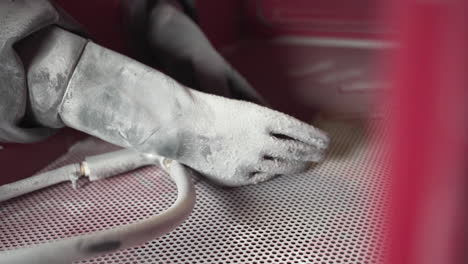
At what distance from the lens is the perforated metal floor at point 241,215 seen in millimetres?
674

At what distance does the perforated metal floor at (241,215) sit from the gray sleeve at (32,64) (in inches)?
4.7

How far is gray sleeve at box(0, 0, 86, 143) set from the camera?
27.1 inches

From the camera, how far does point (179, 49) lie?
3.21 feet

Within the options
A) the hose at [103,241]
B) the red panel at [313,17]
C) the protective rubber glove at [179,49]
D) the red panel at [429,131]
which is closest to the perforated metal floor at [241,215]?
the hose at [103,241]

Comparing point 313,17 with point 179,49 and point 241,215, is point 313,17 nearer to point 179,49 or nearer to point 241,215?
point 179,49

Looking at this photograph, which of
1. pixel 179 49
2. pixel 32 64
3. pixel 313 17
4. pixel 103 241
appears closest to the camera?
pixel 103 241

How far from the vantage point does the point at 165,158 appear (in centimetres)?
81

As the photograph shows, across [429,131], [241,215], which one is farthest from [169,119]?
[429,131]

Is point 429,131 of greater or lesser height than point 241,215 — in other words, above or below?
above

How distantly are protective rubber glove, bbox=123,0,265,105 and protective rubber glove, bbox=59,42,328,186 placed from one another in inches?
6.1

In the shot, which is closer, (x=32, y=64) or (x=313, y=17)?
(x=32, y=64)

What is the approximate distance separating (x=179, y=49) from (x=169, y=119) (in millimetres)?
269

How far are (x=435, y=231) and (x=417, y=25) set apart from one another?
0.49 ft

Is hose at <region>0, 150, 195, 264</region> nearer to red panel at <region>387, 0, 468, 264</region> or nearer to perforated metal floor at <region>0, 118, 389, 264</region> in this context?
perforated metal floor at <region>0, 118, 389, 264</region>
